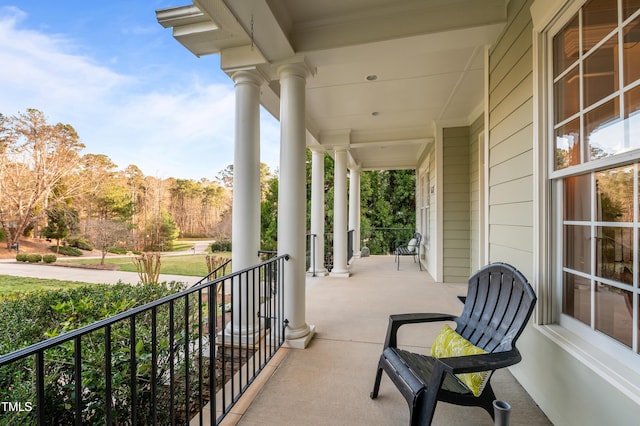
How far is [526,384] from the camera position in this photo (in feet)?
6.23

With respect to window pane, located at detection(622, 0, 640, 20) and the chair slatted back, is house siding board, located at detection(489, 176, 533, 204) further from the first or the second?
window pane, located at detection(622, 0, 640, 20)

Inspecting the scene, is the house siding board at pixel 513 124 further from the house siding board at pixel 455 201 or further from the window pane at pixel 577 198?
the house siding board at pixel 455 201

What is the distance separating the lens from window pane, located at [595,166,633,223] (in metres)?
1.18

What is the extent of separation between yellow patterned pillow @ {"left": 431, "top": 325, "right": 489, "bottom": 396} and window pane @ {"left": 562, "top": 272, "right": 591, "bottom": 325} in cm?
54

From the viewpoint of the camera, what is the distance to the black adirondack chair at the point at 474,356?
52.2 inches

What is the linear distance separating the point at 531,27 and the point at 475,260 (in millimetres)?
3548

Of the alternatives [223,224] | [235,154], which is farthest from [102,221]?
[235,154]

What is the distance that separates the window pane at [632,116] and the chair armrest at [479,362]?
108cm

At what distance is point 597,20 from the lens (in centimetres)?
133

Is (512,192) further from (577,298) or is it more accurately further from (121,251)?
(121,251)

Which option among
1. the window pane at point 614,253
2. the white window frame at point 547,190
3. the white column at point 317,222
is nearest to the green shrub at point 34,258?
the white column at point 317,222

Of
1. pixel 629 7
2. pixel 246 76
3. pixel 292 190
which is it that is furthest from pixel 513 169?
pixel 246 76

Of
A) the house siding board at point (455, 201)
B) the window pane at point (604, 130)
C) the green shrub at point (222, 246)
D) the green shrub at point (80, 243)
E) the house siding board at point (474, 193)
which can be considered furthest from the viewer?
the green shrub at point (222, 246)

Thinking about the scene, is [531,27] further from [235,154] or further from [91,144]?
[91,144]
